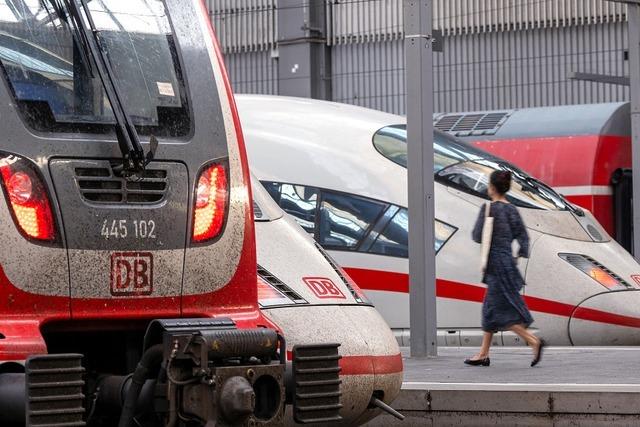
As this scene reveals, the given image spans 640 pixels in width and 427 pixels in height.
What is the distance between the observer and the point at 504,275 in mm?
10203

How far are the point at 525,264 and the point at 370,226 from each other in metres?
1.31

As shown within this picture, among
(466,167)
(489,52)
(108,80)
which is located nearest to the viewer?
(108,80)

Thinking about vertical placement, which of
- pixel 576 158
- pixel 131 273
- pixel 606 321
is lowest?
pixel 606 321

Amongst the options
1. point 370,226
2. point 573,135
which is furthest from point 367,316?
point 573,135

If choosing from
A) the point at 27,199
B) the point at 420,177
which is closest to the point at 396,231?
the point at 420,177

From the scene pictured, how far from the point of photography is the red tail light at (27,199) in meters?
5.20

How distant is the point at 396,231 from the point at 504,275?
2.12m

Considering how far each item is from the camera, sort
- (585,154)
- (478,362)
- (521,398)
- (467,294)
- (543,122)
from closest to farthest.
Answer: (521,398) → (478,362) → (467,294) → (585,154) → (543,122)

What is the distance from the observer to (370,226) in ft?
40.0

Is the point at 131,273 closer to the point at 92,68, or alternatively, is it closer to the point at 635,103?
the point at 92,68

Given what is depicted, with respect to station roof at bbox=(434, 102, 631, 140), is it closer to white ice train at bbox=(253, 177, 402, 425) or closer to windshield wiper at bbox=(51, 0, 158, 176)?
white ice train at bbox=(253, 177, 402, 425)

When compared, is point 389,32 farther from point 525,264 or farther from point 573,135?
point 525,264

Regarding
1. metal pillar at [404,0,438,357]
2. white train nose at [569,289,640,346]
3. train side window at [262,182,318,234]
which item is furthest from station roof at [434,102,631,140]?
metal pillar at [404,0,438,357]

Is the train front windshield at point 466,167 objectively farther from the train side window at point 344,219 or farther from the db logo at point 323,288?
the db logo at point 323,288
